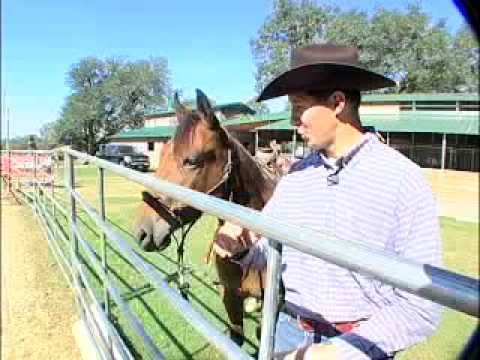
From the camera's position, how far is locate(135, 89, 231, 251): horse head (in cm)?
281

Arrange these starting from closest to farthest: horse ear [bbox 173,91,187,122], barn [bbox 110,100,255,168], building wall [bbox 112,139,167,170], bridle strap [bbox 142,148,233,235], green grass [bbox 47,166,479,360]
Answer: bridle strap [bbox 142,148,233,235]
horse ear [bbox 173,91,187,122]
green grass [bbox 47,166,479,360]
barn [bbox 110,100,255,168]
building wall [bbox 112,139,167,170]

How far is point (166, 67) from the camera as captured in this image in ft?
25.6

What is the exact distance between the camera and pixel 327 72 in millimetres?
1610

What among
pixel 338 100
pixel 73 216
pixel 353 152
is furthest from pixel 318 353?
pixel 73 216

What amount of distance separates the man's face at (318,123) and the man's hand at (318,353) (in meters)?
0.65

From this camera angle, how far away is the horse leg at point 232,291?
2.92m

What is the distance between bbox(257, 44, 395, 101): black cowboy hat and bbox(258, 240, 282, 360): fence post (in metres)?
0.76

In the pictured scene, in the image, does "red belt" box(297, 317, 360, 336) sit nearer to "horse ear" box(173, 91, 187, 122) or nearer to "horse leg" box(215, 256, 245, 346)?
"horse leg" box(215, 256, 245, 346)

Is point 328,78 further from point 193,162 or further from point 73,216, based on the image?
point 73,216

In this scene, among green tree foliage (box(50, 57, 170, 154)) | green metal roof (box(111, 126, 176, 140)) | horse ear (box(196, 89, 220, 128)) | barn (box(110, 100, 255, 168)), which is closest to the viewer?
horse ear (box(196, 89, 220, 128))

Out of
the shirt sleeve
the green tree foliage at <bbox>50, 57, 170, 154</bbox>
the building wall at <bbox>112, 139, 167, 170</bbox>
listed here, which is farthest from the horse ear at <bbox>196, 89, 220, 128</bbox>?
the green tree foliage at <bbox>50, 57, 170, 154</bbox>

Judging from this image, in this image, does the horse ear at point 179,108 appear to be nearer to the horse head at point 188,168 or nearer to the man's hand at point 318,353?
the horse head at point 188,168

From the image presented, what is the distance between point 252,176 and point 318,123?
1584mm

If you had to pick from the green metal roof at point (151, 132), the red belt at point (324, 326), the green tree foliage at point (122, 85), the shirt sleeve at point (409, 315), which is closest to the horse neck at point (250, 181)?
the red belt at point (324, 326)
